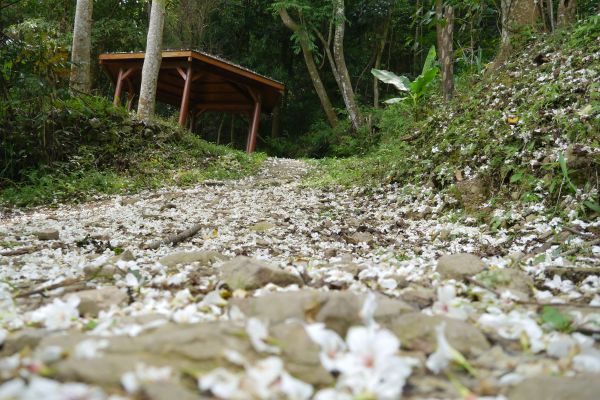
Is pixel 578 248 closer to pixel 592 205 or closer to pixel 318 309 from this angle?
pixel 592 205

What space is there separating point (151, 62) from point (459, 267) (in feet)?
28.9

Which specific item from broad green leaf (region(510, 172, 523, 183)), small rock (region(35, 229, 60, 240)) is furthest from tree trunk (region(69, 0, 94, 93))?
broad green leaf (region(510, 172, 523, 183))

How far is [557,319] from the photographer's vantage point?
4.80 ft

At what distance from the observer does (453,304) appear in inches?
67.1

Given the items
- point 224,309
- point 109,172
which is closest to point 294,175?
point 109,172

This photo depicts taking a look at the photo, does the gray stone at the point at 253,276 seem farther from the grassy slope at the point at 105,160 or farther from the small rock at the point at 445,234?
the grassy slope at the point at 105,160

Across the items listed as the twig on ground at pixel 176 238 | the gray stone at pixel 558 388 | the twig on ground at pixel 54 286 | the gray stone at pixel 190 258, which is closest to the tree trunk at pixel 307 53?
the twig on ground at pixel 176 238

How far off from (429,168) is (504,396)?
4.60 meters

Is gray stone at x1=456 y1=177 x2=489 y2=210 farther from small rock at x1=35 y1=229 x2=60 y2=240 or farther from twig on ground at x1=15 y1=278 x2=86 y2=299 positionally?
small rock at x1=35 y1=229 x2=60 y2=240

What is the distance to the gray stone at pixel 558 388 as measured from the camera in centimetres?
97

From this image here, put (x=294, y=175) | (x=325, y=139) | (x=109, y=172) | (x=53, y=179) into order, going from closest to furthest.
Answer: (x=53, y=179) < (x=109, y=172) < (x=294, y=175) < (x=325, y=139)

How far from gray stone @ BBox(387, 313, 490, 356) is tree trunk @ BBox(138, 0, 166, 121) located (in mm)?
8635

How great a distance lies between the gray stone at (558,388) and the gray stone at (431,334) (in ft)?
0.93

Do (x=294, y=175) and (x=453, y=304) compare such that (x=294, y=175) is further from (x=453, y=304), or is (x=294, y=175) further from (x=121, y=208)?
(x=453, y=304)
